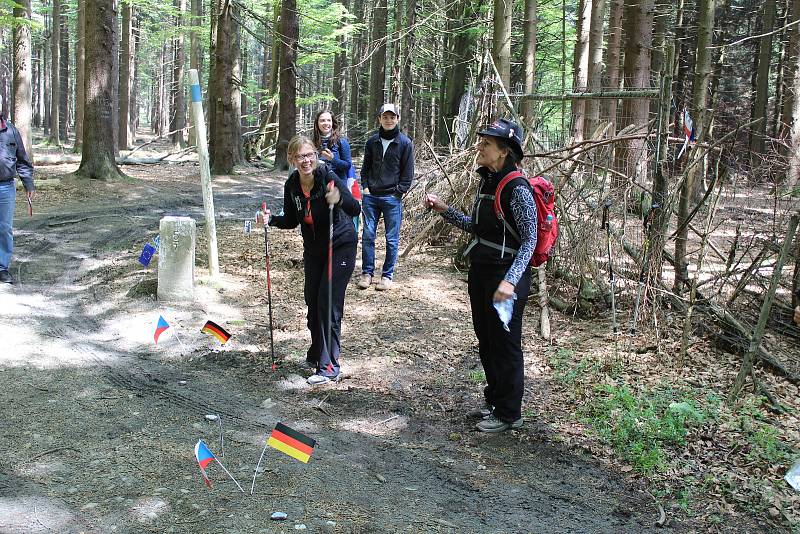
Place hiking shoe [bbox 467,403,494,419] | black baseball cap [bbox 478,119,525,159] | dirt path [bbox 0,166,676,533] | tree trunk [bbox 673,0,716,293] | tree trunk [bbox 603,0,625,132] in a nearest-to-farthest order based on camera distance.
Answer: dirt path [bbox 0,166,676,533], black baseball cap [bbox 478,119,525,159], hiking shoe [bbox 467,403,494,419], tree trunk [bbox 673,0,716,293], tree trunk [bbox 603,0,625,132]

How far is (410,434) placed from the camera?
520 centimetres

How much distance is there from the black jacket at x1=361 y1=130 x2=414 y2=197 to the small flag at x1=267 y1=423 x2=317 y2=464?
4.98 metres

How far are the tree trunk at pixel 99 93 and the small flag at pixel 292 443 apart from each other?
14291 mm

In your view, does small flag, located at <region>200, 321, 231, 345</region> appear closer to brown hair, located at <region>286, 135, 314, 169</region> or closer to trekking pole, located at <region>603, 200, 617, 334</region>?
brown hair, located at <region>286, 135, 314, 169</region>

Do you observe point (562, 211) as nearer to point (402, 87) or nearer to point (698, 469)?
point (698, 469)

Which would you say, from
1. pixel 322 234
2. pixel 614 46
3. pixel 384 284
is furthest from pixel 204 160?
pixel 614 46

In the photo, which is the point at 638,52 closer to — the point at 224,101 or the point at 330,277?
the point at 330,277

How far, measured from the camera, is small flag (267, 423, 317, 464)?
3.99 meters

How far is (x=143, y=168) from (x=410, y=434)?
19.2 meters

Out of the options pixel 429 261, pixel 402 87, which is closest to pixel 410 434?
pixel 429 261

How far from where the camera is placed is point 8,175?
8.37m

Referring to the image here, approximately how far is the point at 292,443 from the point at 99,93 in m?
14.6

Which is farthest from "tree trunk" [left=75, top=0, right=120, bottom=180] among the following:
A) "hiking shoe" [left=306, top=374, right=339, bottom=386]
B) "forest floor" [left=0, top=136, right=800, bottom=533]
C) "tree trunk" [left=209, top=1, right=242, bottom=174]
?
"hiking shoe" [left=306, top=374, right=339, bottom=386]

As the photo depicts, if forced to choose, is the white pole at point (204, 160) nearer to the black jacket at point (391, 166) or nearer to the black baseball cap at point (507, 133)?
the black jacket at point (391, 166)
